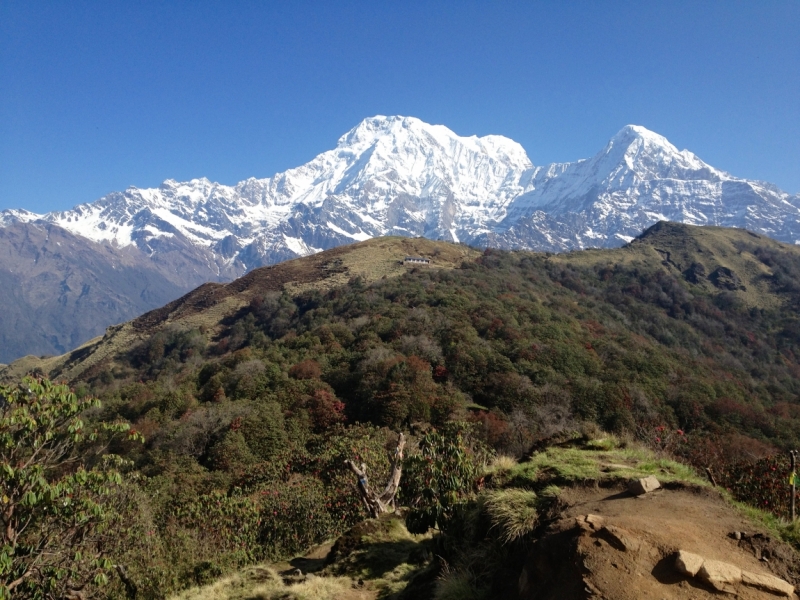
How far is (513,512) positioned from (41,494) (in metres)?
6.41

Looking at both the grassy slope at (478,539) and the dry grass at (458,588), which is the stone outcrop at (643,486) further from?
the dry grass at (458,588)

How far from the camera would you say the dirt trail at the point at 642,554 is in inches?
179

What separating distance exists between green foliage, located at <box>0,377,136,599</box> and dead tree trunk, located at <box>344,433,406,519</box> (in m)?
5.10

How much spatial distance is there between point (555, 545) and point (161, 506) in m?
14.8

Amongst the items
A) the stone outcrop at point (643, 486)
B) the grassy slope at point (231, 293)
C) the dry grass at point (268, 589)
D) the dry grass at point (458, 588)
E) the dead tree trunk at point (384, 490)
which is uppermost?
the grassy slope at point (231, 293)

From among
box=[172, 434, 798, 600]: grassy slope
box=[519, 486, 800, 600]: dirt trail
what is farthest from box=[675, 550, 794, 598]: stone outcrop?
box=[172, 434, 798, 600]: grassy slope

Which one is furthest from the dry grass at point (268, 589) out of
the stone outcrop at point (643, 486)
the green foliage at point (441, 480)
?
the stone outcrop at point (643, 486)

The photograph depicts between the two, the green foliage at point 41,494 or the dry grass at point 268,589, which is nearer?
the green foliage at point 41,494

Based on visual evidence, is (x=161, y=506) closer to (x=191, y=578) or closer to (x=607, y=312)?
(x=191, y=578)

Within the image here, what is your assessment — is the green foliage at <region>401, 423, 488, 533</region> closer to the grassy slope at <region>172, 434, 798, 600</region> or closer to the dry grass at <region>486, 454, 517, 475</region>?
the dry grass at <region>486, 454, 517, 475</region>

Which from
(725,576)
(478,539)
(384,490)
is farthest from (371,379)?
(725,576)

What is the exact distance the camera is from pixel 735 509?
6102 mm

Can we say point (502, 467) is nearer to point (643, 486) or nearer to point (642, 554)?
point (643, 486)

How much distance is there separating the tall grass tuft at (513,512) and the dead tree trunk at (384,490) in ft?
16.2
